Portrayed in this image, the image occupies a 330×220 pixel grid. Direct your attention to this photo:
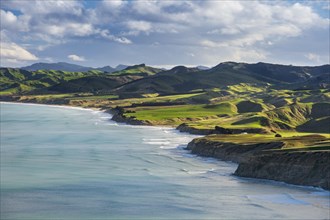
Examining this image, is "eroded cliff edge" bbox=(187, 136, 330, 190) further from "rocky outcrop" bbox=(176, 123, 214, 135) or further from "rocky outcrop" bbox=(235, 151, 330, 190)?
"rocky outcrop" bbox=(176, 123, 214, 135)

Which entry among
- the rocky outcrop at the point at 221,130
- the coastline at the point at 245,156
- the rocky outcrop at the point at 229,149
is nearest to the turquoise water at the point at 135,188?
the coastline at the point at 245,156

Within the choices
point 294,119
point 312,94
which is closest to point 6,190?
point 294,119

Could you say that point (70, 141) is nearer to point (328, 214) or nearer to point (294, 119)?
point (294, 119)

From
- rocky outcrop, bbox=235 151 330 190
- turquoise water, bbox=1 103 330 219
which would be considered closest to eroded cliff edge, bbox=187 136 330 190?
rocky outcrop, bbox=235 151 330 190

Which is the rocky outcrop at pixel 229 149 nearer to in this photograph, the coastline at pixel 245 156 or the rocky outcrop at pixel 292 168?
the coastline at pixel 245 156

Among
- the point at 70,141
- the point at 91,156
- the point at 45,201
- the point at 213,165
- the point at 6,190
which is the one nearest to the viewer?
the point at 45,201
